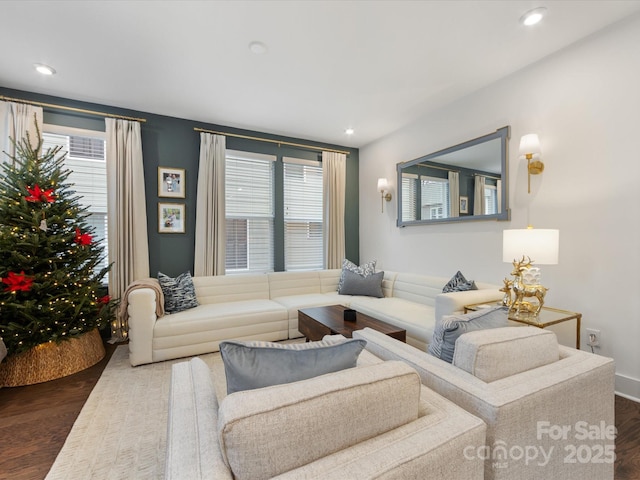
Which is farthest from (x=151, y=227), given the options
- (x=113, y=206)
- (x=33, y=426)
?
(x=33, y=426)

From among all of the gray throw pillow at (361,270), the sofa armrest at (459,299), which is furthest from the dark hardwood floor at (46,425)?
the gray throw pillow at (361,270)

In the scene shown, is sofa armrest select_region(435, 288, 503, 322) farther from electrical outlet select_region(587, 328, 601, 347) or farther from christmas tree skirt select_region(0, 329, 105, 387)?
christmas tree skirt select_region(0, 329, 105, 387)

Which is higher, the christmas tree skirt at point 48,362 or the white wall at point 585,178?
the white wall at point 585,178

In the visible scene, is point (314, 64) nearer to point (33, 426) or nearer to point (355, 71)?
point (355, 71)

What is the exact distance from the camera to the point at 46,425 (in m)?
1.92

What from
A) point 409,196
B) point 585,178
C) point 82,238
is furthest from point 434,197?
point 82,238

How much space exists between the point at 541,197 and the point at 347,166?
293cm

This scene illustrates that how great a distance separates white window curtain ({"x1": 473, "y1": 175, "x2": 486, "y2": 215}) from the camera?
3086mm

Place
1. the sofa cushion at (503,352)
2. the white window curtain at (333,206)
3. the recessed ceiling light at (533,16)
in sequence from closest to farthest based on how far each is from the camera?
the sofa cushion at (503,352), the recessed ceiling light at (533,16), the white window curtain at (333,206)

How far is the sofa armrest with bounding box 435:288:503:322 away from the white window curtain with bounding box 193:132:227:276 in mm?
2700

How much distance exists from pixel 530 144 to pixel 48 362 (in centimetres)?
450

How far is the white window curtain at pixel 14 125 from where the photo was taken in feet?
9.71

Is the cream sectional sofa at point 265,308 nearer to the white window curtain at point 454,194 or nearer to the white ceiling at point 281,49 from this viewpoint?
the white window curtain at point 454,194

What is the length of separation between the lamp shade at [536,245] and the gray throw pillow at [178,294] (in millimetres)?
3128
